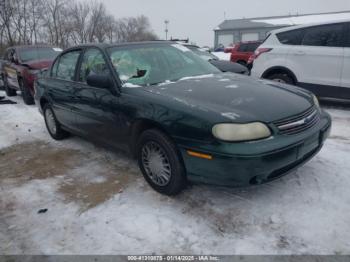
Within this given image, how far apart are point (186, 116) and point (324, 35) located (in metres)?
4.86

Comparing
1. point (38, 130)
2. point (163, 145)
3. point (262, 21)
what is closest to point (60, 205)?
point (163, 145)

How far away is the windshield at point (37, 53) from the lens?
9.25 metres

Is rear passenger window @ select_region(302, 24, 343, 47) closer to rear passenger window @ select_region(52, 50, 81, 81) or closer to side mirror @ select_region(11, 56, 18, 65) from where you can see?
rear passenger window @ select_region(52, 50, 81, 81)

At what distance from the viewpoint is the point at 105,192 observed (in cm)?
358

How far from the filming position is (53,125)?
18.1ft

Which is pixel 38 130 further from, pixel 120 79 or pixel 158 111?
pixel 158 111

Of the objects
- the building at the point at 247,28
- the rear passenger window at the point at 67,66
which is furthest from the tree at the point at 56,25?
the rear passenger window at the point at 67,66

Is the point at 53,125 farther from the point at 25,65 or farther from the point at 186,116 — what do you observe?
the point at 25,65

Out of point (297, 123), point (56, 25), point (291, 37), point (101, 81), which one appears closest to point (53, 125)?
point (101, 81)

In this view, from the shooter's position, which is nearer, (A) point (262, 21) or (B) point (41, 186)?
(B) point (41, 186)

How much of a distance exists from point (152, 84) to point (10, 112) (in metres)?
5.75

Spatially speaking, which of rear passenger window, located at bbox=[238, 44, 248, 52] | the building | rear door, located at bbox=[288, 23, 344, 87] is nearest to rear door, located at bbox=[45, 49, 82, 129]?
rear door, located at bbox=[288, 23, 344, 87]

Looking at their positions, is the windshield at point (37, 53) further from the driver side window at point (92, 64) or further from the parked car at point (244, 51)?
the parked car at point (244, 51)

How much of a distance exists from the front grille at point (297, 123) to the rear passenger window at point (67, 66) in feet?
9.78
